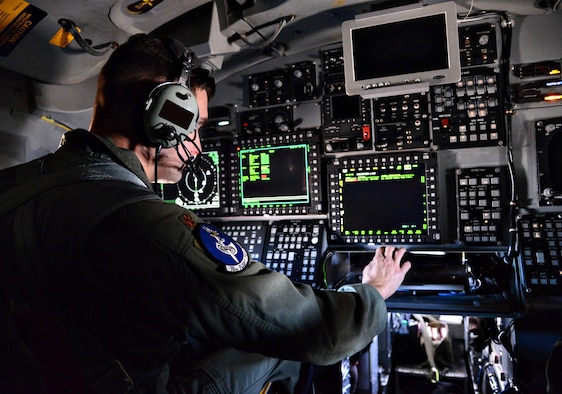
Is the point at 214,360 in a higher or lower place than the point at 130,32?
lower

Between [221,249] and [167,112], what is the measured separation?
52 centimetres

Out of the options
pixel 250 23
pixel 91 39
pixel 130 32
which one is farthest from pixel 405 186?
pixel 91 39

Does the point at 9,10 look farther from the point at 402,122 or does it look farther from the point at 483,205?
the point at 483,205

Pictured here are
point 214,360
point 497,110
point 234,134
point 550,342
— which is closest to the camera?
point 214,360

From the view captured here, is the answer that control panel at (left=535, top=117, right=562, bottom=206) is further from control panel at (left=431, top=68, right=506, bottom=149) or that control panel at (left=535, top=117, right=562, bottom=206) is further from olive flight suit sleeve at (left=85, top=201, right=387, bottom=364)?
olive flight suit sleeve at (left=85, top=201, right=387, bottom=364)

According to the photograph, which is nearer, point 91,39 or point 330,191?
point 91,39

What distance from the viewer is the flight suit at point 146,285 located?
0.86 m

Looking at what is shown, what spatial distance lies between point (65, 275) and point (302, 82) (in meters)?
1.83

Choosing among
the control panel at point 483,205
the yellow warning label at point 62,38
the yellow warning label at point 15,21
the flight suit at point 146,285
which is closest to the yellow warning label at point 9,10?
the yellow warning label at point 15,21

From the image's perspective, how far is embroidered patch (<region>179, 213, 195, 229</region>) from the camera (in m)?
0.94

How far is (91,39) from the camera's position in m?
2.13

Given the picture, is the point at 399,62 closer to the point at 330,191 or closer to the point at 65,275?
the point at 330,191

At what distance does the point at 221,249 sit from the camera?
0.93 meters

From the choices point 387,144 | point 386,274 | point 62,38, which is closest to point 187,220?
point 386,274
